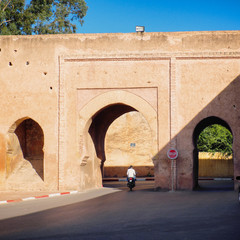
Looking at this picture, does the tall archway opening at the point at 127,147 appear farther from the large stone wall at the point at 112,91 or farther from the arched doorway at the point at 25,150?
the large stone wall at the point at 112,91

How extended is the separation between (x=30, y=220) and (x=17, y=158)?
10.5 m

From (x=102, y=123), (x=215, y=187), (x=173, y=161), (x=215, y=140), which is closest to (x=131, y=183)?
(x=173, y=161)

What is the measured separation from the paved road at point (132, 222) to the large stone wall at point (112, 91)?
19.4 feet

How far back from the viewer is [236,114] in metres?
19.0

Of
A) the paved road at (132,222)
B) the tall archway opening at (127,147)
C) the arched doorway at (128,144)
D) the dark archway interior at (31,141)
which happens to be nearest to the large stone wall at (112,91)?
the dark archway interior at (31,141)

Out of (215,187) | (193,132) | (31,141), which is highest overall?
(193,132)

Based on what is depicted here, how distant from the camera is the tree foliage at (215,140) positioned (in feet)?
128

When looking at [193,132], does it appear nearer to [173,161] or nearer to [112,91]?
[173,161]

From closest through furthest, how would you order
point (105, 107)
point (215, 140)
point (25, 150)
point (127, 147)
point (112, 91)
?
point (112, 91) → point (105, 107) → point (25, 150) → point (127, 147) → point (215, 140)

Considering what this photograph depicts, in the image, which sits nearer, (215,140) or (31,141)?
Answer: (31,141)

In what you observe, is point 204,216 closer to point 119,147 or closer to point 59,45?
point 59,45

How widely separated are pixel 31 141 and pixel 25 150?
0.60 meters

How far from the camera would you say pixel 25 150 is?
22.6 m

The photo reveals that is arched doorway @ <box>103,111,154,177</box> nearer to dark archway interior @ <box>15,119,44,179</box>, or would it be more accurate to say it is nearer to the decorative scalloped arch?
dark archway interior @ <box>15,119,44,179</box>
